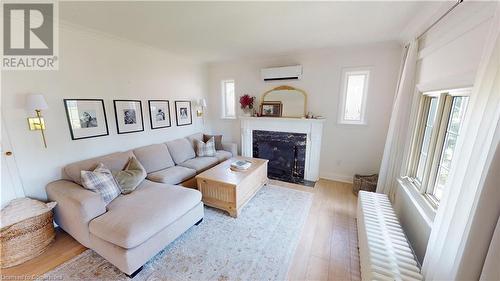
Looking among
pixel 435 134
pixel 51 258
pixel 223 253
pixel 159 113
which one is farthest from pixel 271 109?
pixel 51 258

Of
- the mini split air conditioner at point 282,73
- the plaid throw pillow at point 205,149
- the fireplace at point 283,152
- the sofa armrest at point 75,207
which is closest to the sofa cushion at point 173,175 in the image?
the plaid throw pillow at point 205,149

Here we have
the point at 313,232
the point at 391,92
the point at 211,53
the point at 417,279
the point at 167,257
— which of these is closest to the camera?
the point at 417,279

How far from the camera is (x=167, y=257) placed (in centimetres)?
185

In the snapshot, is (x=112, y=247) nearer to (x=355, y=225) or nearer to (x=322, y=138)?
(x=355, y=225)

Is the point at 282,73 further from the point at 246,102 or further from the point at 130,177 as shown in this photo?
the point at 130,177

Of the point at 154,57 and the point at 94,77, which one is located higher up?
the point at 154,57

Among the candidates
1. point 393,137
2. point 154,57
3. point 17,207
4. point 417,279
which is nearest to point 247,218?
point 417,279

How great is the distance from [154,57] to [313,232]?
377 centimetres

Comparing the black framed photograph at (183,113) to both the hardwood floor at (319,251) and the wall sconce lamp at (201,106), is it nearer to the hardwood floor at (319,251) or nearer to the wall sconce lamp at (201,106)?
the wall sconce lamp at (201,106)

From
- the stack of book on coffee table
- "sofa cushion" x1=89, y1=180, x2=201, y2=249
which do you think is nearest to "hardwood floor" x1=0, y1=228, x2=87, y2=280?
"sofa cushion" x1=89, y1=180, x2=201, y2=249

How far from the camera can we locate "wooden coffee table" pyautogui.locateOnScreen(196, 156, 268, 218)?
246cm

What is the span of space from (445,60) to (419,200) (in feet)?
4.25

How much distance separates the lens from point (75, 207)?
5.82 feet

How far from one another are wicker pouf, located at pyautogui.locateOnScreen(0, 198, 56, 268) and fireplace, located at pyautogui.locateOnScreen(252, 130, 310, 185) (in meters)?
3.23
